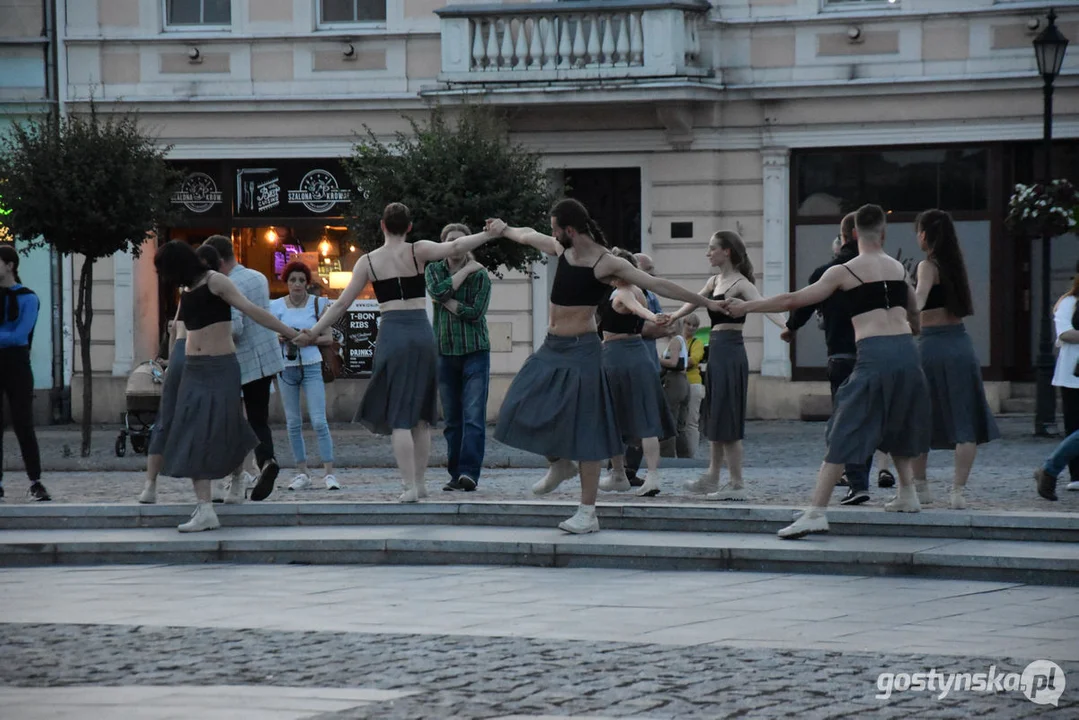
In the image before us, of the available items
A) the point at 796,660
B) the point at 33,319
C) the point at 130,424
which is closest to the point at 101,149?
the point at 130,424

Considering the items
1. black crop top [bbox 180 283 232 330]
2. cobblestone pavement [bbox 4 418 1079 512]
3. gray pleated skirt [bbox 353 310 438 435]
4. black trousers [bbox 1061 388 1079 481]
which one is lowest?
cobblestone pavement [bbox 4 418 1079 512]

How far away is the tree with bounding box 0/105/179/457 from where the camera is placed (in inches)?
708

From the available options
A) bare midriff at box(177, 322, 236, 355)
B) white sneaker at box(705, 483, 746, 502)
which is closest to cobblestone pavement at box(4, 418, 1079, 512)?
white sneaker at box(705, 483, 746, 502)

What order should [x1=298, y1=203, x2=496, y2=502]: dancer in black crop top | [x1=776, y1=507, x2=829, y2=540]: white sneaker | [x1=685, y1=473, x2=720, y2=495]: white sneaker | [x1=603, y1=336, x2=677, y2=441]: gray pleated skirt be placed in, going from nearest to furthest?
[x1=776, y1=507, x2=829, y2=540]: white sneaker < [x1=298, y1=203, x2=496, y2=502]: dancer in black crop top < [x1=603, y1=336, x2=677, y2=441]: gray pleated skirt < [x1=685, y1=473, x2=720, y2=495]: white sneaker

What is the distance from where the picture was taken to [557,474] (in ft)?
38.4

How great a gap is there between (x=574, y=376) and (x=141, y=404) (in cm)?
887

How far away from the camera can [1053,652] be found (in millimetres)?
7359

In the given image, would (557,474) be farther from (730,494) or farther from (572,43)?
(572,43)

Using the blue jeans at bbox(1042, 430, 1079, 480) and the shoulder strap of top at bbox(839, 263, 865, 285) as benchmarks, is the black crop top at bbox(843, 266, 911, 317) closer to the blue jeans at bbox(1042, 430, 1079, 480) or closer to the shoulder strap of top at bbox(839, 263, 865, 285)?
the shoulder strap of top at bbox(839, 263, 865, 285)

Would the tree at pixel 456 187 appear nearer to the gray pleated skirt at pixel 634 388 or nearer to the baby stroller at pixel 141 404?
the baby stroller at pixel 141 404

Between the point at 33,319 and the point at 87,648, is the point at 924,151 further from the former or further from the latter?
the point at 87,648

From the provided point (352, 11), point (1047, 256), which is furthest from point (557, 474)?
point (352, 11)

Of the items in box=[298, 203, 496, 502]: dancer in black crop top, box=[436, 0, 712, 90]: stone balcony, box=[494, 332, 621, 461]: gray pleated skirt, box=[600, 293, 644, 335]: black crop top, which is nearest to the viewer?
box=[494, 332, 621, 461]: gray pleated skirt

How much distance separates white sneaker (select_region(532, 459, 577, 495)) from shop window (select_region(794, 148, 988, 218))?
11.2 meters
